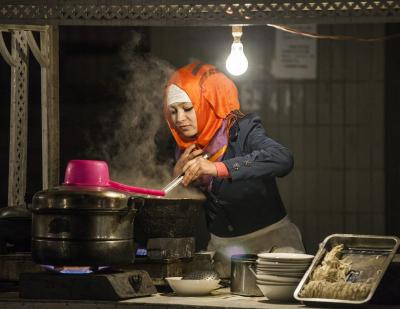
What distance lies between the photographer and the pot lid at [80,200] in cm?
446

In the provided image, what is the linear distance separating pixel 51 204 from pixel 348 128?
4652mm

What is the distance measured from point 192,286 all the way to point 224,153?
1972mm

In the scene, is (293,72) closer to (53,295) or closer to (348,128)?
(348,128)

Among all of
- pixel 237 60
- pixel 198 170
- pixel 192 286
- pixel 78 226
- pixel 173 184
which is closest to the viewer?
pixel 78 226

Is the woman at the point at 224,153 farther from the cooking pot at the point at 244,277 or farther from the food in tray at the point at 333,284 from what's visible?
the food in tray at the point at 333,284

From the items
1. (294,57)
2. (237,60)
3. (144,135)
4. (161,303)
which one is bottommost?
(161,303)

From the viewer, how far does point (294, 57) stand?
8461mm

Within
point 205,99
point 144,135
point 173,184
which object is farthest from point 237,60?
point 173,184

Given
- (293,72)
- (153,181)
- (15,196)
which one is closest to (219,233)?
(153,181)

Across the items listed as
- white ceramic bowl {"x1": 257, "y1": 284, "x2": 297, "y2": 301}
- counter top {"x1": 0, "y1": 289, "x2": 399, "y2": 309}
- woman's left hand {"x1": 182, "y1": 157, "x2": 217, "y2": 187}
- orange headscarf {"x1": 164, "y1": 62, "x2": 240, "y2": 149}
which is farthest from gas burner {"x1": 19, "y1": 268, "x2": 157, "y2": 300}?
orange headscarf {"x1": 164, "y1": 62, "x2": 240, "y2": 149}

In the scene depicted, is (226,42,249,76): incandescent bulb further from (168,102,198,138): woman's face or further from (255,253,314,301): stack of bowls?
(255,253,314,301): stack of bowls

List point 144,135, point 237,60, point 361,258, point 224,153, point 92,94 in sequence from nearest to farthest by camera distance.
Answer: point 361,258
point 237,60
point 224,153
point 144,135
point 92,94

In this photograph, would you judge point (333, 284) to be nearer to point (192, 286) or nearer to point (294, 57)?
point (192, 286)

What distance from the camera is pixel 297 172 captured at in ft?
28.0
